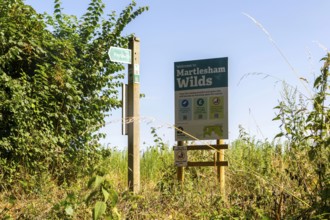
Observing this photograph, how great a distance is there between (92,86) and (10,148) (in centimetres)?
233

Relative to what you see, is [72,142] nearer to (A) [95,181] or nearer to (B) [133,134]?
(B) [133,134]

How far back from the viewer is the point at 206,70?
9305 mm

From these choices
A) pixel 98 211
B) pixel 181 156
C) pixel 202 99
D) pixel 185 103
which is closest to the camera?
pixel 98 211

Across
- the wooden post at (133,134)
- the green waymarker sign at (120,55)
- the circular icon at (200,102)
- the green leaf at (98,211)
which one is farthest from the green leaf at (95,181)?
the circular icon at (200,102)

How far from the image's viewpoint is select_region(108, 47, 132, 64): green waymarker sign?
752 cm

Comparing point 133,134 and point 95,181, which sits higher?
point 133,134

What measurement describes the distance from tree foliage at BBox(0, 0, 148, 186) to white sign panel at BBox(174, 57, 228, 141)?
1.80 m

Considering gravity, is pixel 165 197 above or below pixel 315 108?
below

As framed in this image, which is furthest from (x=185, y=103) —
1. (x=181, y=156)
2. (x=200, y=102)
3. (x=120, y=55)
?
(x=120, y=55)

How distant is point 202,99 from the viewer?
9297mm

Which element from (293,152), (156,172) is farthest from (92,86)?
(293,152)

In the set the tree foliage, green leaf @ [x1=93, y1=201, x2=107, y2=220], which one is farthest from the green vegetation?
green leaf @ [x1=93, y1=201, x2=107, y2=220]

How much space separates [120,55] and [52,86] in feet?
7.38

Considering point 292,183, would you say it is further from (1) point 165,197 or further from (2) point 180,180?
(2) point 180,180
